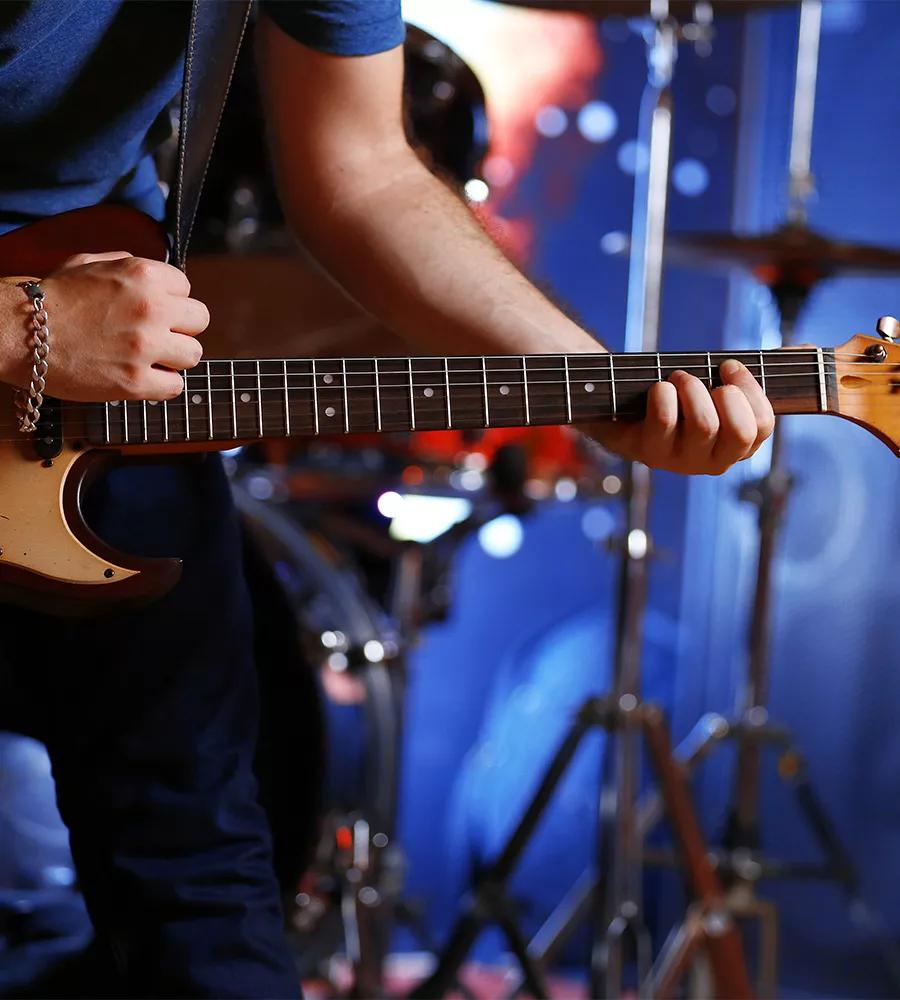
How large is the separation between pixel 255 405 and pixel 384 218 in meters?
0.27

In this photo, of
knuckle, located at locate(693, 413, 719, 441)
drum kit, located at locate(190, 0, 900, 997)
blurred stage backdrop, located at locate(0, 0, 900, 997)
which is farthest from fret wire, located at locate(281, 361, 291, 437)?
blurred stage backdrop, located at locate(0, 0, 900, 997)

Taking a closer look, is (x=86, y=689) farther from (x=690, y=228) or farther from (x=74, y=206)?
(x=690, y=228)

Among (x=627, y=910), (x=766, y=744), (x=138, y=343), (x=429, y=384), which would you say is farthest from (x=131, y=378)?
(x=766, y=744)

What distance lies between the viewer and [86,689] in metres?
1.10

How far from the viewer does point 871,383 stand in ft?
3.58

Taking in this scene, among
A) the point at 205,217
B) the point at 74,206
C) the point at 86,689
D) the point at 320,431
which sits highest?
the point at 205,217

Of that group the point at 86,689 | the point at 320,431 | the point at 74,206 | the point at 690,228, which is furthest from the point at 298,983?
the point at 690,228

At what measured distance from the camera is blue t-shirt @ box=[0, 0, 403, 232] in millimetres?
1077

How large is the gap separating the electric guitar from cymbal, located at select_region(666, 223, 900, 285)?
2.99ft

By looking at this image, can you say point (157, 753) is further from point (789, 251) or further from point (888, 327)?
point (789, 251)

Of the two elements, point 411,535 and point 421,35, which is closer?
point 421,35

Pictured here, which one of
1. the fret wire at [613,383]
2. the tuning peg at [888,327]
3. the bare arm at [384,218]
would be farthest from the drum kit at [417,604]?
the tuning peg at [888,327]

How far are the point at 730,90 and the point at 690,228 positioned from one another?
1.05 feet

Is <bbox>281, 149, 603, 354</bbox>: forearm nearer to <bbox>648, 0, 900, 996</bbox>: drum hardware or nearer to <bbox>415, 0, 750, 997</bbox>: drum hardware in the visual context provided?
<bbox>415, 0, 750, 997</bbox>: drum hardware
